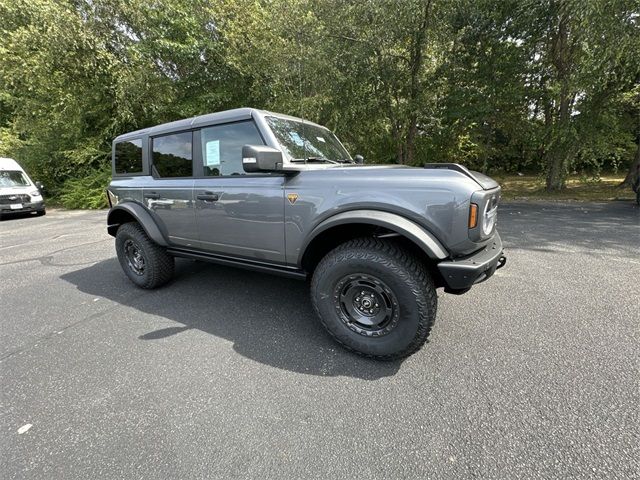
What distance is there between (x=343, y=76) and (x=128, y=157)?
840 centimetres

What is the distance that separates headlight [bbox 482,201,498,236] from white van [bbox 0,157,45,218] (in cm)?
1395

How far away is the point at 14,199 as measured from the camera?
10.1 m

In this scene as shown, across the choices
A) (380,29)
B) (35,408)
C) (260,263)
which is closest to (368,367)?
(260,263)

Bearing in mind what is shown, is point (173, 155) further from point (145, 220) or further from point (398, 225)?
point (398, 225)

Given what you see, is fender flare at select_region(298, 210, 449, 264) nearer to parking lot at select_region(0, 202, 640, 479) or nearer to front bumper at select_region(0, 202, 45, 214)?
parking lot at select_region(0, 202, 640, 479)

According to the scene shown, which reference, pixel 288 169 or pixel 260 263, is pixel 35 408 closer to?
pixel 260 263

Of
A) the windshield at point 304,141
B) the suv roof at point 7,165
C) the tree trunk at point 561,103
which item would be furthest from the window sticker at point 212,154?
the suv roof at point 7,165

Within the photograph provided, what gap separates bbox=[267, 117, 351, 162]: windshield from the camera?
2.74m

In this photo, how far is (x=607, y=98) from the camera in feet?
29.9

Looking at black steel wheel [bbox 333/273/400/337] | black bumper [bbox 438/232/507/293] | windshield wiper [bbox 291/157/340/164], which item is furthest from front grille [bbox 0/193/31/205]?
black bumper [bbox 438/232/507/293]

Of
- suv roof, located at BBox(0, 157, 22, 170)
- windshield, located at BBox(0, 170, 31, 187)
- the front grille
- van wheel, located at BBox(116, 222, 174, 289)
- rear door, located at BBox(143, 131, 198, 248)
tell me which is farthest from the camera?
suv roof, located at BBox(0, 157, 22, 170)

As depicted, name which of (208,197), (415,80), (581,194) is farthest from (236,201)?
(581,194)

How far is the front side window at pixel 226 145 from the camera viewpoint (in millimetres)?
2736

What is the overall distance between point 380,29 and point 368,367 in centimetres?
1035
